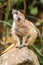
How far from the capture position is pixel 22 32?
5.36m

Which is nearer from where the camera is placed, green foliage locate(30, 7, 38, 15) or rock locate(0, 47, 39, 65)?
rock locate(0, 47, 39, 65)

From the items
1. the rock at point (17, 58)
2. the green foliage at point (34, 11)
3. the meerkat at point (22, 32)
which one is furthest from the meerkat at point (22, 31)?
the green foliage at point (34, 11)

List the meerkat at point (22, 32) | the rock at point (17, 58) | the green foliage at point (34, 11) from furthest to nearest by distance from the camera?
1. the green foliage at point (34, 11)
2. the meerkat at point (22, 32)
3. the rock at point (17, 58)

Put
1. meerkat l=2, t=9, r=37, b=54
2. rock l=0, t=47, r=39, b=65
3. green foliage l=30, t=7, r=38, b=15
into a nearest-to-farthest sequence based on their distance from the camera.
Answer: rock l=0, t=47, r=39, b=65
meerkat l=2, t=9, r=37, b=54
green foliage l=30, t=7, r=38, b=15

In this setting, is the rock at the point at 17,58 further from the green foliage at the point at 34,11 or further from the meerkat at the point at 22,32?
the green foliage at the point at 34,11

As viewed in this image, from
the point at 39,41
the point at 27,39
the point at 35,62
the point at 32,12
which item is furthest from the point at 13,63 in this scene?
the point at 32,12

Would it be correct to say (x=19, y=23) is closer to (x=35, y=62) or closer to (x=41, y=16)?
(x=35, y=62)

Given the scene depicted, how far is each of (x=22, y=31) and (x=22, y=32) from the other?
2 cm

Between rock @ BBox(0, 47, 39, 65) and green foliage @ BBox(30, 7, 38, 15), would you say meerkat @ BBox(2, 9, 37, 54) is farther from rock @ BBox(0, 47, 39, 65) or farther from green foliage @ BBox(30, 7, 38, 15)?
green foliage @ BBox(30, 7, 38, 15)

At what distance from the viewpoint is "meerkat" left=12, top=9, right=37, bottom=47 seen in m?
5.30

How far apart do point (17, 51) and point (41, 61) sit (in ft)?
2.24

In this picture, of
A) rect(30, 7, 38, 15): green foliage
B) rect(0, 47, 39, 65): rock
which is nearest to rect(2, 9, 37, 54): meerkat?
rect(0, 47, 39, 65): rock

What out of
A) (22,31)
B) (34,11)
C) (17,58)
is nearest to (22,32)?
(22,31)

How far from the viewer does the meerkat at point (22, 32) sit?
5.30m
